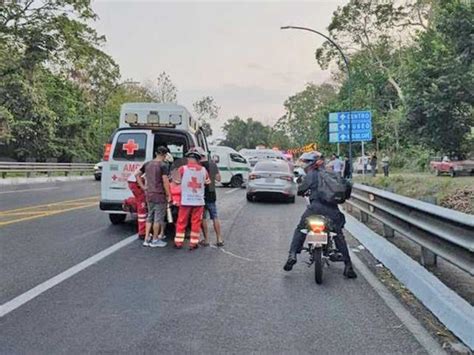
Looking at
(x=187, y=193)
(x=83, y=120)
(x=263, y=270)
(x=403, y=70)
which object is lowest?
(x=263, y=270)

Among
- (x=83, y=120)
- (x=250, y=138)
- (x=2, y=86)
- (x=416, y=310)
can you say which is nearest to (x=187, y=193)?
A: (x=416, y=310)

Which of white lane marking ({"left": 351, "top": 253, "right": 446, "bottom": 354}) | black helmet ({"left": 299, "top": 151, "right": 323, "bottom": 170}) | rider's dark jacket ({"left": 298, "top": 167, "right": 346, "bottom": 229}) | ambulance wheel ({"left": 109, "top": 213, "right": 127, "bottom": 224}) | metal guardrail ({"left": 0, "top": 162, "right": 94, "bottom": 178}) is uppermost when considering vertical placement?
black helmet ({"left": 299, "top": 151, "right": 323, "bottom": 170})

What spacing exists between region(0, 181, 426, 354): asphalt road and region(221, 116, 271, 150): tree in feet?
448

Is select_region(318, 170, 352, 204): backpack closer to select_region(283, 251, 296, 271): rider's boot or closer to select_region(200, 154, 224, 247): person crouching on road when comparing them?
select_region(283, 251, 296, 271): rider's boot

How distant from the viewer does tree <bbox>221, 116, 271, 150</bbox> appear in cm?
14725

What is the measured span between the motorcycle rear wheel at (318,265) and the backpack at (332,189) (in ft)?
2.36

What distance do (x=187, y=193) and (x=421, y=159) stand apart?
42802 mm

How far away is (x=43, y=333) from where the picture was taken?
5219mm

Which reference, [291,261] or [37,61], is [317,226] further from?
[37,61]

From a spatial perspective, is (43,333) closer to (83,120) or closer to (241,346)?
(241,346)

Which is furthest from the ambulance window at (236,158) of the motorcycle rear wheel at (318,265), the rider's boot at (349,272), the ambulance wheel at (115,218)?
the motorcycle rear wheel at (318,265)

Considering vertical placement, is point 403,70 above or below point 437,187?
above

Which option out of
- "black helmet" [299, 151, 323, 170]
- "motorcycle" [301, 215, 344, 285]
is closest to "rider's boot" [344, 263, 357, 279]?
"motorcycle" [301, 215, 344, 285]

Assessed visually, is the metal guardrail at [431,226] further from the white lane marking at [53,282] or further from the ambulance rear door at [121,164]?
the ambulance rear door at [121,164]
